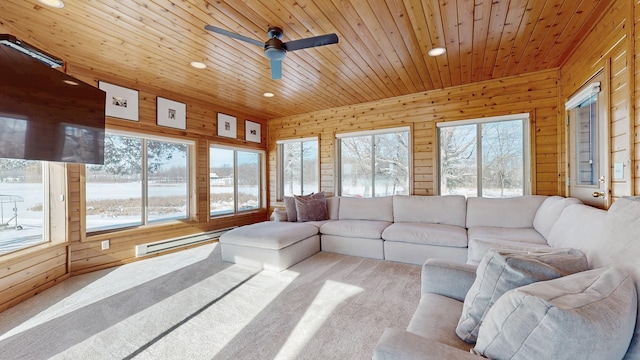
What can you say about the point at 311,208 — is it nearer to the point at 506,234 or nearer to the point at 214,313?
the point at 214,313

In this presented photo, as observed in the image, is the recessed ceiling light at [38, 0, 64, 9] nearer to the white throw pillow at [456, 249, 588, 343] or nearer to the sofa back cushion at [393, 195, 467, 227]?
the white throw pillow at [456, 249, 588, 343]

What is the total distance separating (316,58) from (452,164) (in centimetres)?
275

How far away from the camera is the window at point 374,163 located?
4613mm

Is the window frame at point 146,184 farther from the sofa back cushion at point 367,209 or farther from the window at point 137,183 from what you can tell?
the sofa back cushion at point 367,209

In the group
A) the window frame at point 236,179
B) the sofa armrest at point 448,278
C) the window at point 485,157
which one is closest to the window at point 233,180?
the window frame at point 236,179

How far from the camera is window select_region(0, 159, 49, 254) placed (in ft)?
8.23

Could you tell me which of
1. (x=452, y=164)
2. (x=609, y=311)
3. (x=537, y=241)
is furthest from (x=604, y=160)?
(x=609, y=311)

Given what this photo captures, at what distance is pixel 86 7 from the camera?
208 centimetres

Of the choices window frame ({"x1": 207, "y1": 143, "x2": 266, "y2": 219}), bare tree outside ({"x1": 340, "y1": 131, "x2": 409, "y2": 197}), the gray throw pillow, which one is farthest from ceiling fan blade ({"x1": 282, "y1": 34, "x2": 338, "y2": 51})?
window frame ({"x1": 207, "y1": 143, "x2": 266, "y2": 219})

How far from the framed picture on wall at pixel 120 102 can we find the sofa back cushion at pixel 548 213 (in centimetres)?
526

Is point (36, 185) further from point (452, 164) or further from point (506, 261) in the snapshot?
point (452, 164)

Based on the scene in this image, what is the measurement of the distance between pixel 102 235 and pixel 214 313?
7.43 feet

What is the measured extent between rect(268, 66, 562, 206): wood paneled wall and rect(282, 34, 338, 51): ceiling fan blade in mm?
2701

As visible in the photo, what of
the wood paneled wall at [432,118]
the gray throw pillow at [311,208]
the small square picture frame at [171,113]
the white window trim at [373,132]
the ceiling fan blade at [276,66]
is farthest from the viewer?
the white window trim at [373,132]
